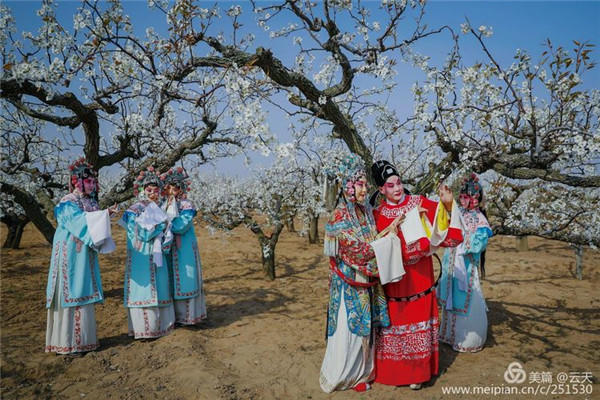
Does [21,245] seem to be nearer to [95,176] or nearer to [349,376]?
[95,176]

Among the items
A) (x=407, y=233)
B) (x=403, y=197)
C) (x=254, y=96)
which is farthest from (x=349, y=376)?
(x=254, y=96)

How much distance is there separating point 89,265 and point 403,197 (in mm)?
4024

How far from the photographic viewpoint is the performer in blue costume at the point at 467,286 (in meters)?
4.95

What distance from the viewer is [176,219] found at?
18.4 ft

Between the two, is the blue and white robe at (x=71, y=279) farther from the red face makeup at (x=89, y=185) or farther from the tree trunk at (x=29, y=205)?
the tree trunk at (x=29, y=205)

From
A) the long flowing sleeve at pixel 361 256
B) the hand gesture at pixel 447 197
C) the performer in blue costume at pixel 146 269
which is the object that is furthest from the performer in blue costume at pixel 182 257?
the hand gesture at pixel 447 197

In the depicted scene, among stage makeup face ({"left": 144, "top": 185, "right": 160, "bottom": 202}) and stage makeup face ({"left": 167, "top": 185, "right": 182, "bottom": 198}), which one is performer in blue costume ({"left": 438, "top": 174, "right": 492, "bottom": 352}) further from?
stage makeup face ({"left": 144, "top": 185, "right": 160, "bottom": 202})

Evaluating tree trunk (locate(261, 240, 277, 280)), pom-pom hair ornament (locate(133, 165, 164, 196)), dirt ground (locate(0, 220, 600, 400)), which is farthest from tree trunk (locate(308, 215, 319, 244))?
pom-pom hair ornament (locate(133, 165, 164, 196))

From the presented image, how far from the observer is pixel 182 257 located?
18.7ft

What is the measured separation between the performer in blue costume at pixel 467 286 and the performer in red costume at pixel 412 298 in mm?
1200

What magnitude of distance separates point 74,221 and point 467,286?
516 centimetres

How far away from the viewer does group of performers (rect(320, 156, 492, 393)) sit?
3750mm

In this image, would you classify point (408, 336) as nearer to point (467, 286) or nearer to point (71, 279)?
point (467, 286)

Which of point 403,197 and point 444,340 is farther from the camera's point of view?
point 444,340
